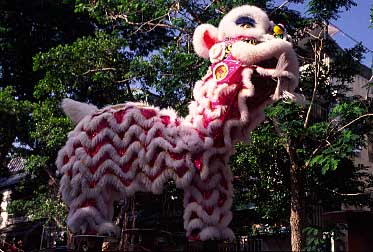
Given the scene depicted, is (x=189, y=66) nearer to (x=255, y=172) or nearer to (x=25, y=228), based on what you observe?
(x=255, y=172)

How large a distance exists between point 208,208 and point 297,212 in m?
3.78

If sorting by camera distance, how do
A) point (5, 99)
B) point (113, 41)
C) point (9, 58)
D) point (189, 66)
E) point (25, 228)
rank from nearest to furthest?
1. point (189, 66)
2. point (113, 41)
3. point (5, 99)
4. point (9, 58)
5. point (25, 228)

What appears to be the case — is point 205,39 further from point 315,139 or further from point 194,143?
point 315,139

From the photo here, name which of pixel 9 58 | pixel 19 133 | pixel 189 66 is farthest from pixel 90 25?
pixel 189 66

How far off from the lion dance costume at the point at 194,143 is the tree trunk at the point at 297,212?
349 cm

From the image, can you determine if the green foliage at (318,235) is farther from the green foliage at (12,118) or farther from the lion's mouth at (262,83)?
the green foliage at (12,118)

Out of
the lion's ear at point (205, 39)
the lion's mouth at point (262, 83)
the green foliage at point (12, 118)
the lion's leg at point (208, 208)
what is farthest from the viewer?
the green foliage at point (12, 118)

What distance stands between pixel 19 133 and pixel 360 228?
881cm

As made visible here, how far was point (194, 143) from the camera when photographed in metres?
3.93

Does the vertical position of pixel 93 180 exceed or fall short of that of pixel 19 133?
it falls short

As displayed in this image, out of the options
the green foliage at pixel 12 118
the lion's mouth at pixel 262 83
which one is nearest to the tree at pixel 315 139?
the lion's mouth at pixel 262 83

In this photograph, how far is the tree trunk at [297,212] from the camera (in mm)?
7203

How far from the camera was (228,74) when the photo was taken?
3979 mm

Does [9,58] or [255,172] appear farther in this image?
[9,58]
